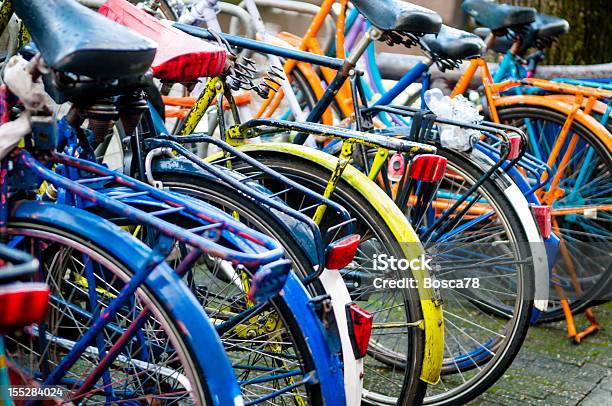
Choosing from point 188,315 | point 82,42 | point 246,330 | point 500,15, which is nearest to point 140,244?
point 188,315

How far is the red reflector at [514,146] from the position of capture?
3.67m

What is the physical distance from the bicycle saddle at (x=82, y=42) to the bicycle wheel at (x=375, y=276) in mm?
1103

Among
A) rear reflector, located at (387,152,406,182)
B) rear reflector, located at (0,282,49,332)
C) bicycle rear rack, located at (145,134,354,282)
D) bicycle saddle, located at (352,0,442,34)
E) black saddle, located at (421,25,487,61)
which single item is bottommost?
rear reflector, located at (387,152,406,182)

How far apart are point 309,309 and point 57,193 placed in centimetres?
77

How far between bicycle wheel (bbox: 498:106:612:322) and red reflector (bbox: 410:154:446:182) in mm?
1784

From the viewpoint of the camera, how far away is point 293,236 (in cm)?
274

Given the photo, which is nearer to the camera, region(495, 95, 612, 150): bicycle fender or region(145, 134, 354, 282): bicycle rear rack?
region(145, 134, 354, 282): bicycle rear rack

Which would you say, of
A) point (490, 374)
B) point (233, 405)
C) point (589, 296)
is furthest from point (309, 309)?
point (589, 296)

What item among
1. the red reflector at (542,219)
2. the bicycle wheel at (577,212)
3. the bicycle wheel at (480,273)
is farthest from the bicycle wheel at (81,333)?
the bicycle wheel at (577,212)

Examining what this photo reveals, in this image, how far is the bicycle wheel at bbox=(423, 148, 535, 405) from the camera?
12.2ft

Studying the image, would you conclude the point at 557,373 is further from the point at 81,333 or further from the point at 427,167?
the point at 81,333

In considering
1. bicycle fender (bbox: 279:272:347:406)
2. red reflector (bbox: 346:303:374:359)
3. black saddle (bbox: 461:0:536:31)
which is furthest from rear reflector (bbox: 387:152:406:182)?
black saddle (bbox: 461:0:536:31)

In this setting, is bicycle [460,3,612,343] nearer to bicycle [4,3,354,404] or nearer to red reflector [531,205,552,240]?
red reflector [531,205,552,240]

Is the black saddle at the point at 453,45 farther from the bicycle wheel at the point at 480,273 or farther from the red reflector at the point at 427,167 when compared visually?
the red reflector at the point at 427,167
